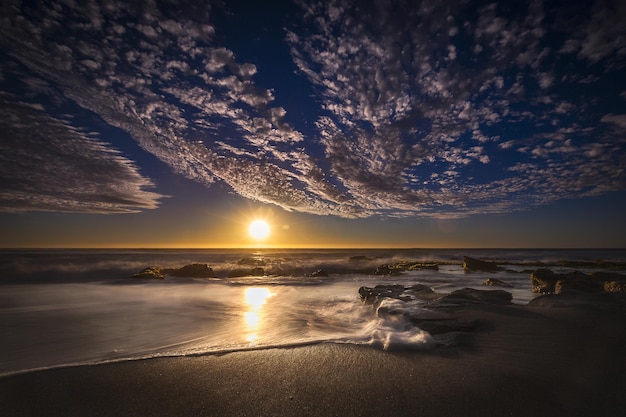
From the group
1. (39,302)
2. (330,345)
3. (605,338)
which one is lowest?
(39,302)

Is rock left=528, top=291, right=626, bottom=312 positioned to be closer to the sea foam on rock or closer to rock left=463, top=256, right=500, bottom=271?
the sea foam on rock

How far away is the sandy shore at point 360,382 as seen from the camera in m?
2.85

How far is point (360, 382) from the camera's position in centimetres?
344

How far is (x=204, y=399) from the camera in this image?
3.07 m

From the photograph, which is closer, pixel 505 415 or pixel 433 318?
pixel 505 415

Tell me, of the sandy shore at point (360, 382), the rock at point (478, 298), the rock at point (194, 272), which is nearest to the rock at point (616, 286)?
the rock at point (478, 298)

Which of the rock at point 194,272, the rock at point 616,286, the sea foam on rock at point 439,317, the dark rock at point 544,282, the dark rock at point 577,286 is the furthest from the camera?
the rock at point 194,272

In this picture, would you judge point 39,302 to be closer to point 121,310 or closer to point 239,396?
point 121,310

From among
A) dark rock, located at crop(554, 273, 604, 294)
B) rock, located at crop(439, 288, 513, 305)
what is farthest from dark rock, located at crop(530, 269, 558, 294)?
rock, located at crop(439, 288, 513, 305)

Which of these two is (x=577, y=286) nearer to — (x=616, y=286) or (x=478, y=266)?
(x=616, y=286)

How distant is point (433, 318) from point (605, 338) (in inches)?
101

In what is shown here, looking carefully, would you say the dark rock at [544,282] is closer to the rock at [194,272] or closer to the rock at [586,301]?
the rock at [586,301]

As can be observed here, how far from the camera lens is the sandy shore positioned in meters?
2.85

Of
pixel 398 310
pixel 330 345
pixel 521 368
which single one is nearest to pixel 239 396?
pixel 330 345
